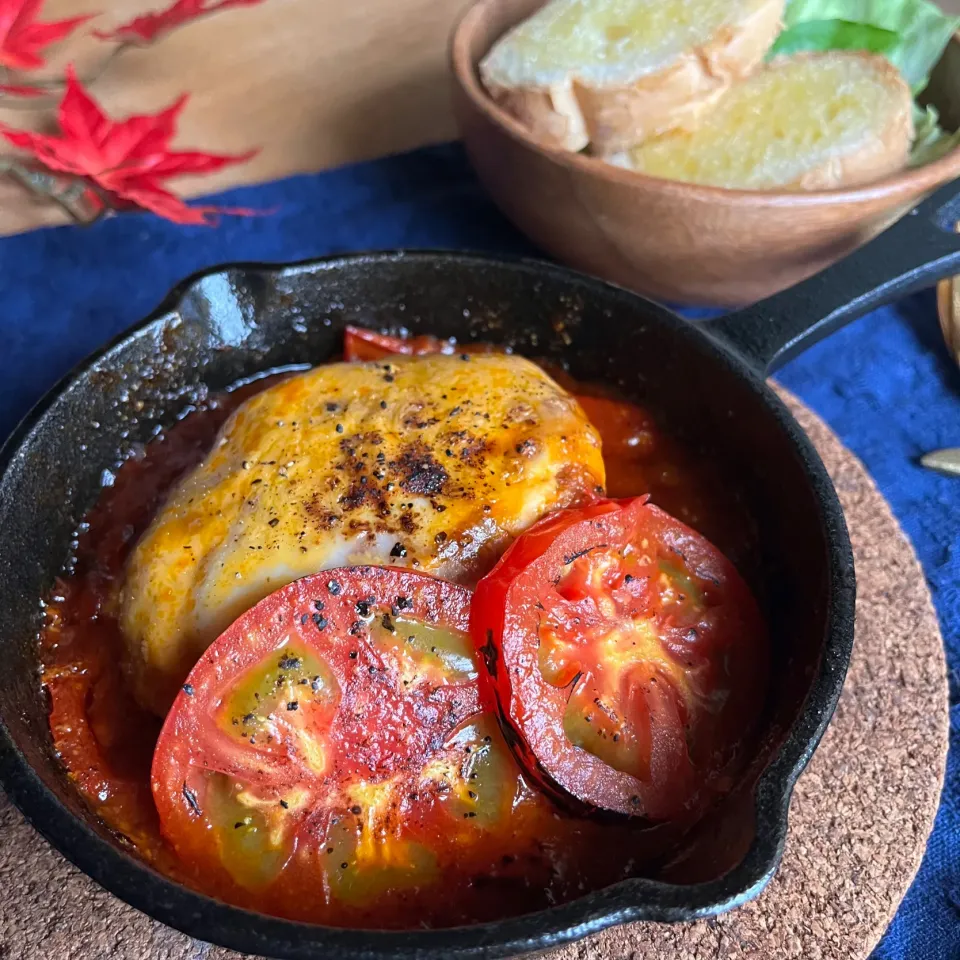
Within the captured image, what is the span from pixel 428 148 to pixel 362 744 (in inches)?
88.2

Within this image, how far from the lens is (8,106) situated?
2592 millimetres

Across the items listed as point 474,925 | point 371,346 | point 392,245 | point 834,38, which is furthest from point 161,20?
point 474,925

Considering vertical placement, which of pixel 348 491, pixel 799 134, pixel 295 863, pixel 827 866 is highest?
pixel 799 134

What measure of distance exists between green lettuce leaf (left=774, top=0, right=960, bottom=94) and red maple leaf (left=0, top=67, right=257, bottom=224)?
1.73 metres

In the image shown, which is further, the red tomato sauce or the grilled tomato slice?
the grilled tomato slice

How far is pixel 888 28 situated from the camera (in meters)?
2.58

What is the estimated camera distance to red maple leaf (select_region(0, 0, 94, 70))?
2.22 m

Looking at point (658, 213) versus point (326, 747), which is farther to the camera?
point (658, 213)

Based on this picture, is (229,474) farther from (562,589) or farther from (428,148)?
(428,148)

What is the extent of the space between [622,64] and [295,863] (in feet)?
6.03

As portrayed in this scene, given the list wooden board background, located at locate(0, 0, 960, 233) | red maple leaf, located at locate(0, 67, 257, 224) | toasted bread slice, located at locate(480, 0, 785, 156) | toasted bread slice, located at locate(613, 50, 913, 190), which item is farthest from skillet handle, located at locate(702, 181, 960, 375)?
wooden board background, located at locate(0, 0, 960, 233)

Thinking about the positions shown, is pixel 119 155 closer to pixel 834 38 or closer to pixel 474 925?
pixel 834 38

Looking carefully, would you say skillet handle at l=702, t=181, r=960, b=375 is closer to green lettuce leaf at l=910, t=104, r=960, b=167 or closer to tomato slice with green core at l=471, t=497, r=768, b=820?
tomato slice with green core at l=471, t=497, r=768, b=820

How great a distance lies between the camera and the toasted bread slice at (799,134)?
208cm
